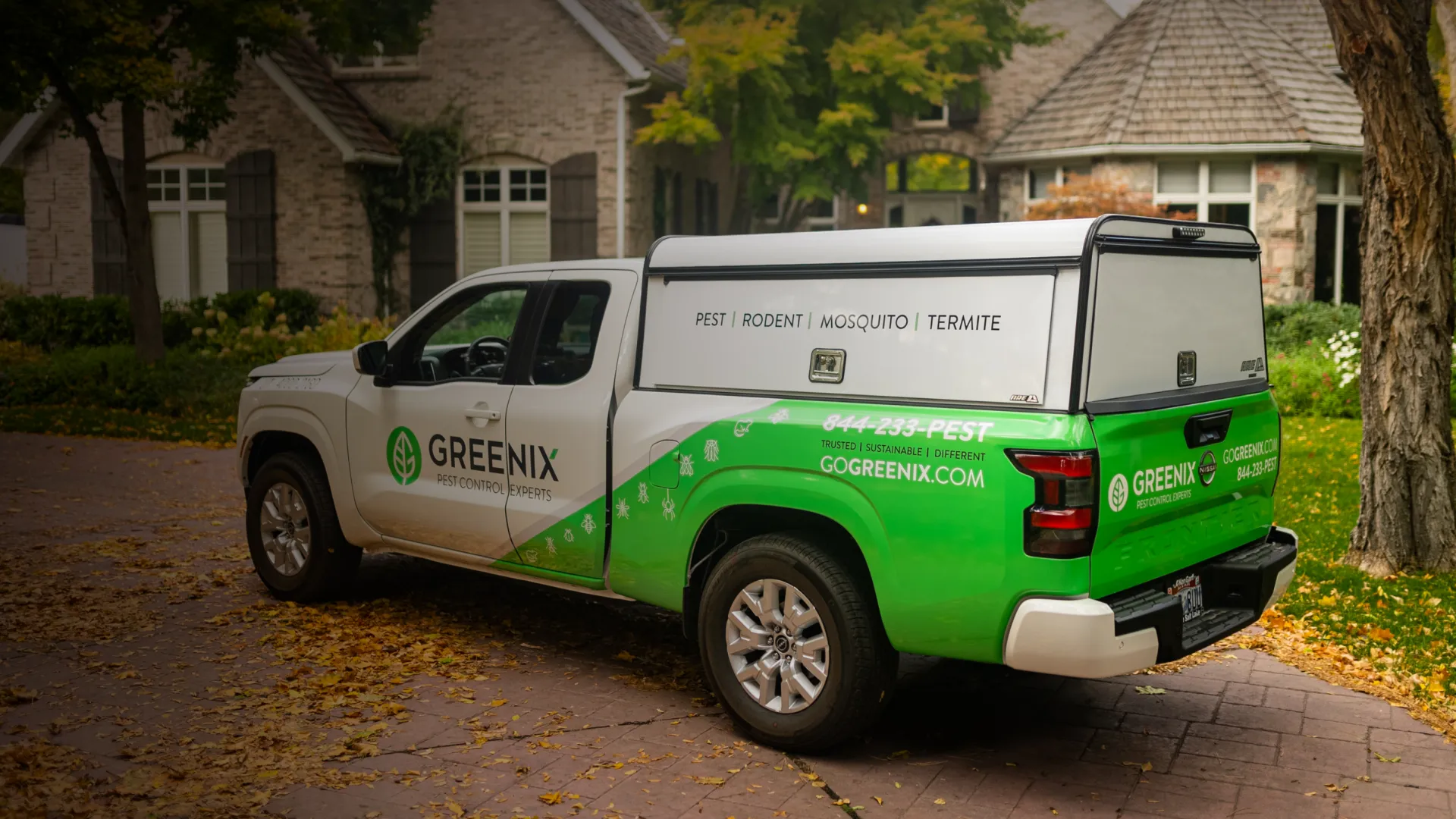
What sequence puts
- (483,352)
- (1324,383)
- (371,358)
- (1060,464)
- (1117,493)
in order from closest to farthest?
(1060,464) < (1117,493) < (371,358) < (483,352) < (1324,383)

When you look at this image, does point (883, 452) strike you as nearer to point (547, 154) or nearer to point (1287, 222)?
point (547, 154)

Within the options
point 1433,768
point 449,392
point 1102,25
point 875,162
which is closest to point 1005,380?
point 1433,768

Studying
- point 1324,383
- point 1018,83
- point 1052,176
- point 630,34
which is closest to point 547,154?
point 630,34

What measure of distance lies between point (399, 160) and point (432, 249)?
5.09 feet

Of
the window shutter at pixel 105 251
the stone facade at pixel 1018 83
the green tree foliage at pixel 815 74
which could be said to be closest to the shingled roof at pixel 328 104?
the window shutter at pixel 105 251

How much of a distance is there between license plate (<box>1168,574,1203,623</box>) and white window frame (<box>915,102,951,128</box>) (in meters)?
23.2

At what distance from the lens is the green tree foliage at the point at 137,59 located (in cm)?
1524

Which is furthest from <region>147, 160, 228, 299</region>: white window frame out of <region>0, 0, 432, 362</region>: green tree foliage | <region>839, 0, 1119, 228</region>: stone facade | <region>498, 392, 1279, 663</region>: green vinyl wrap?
<region>498, 392, 1279, 663</region>: green vinyl wrap

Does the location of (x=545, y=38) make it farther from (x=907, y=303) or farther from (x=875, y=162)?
(x=907, y=303)

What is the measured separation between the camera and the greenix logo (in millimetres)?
6668

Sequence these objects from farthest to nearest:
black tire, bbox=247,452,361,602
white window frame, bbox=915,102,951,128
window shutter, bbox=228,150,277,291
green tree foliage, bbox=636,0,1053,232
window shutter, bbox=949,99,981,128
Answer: white window frame, bbox=915,102,951,128
window shutter, bbox=949,99,981,128
window shutter, bbox=228,150,277,291
green tree foliage, bbox=636,0,1053,232
black tire, bbox=247,452,361,602

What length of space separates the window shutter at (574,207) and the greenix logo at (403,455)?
14881 millimetres

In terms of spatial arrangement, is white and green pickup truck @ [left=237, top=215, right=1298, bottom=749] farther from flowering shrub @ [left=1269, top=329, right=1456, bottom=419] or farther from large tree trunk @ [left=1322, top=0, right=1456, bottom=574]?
flowering shrub @ [left=1269, top=329, right=1456, bottom=419]

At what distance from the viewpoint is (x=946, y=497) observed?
4.60 m
